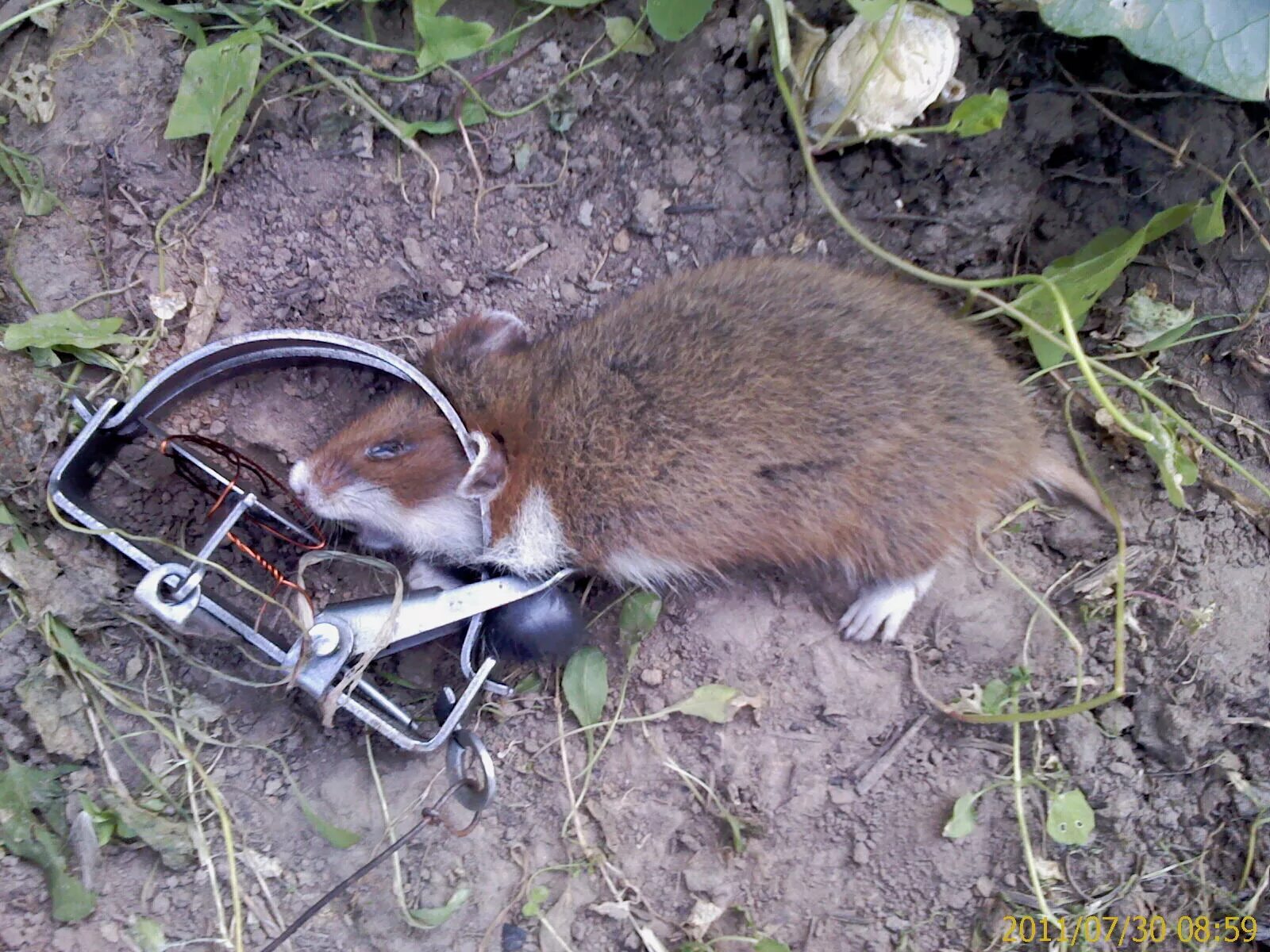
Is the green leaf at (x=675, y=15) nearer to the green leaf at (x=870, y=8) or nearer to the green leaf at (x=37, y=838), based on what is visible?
the green leaf at (x=870, y=8)

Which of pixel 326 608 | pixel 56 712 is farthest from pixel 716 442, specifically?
pixel 56 712

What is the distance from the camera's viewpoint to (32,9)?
2787mm

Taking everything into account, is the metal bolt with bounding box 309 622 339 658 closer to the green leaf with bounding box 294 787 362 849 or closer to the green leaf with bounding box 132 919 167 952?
the green leaf with bounding box 294 787 362 849

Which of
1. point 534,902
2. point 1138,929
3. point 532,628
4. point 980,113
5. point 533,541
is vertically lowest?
point 1138,929

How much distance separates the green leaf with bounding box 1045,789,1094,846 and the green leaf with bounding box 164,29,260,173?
3.10 metres

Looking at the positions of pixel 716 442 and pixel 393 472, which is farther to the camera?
pixel 393 472

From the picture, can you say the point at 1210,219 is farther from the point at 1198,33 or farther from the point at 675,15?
the point at 675,15

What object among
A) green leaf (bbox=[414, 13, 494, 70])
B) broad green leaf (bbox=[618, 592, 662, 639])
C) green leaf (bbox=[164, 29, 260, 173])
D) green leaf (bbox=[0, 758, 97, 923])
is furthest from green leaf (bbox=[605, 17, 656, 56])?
green leaf (bbox=[0, 758, 97, 923])

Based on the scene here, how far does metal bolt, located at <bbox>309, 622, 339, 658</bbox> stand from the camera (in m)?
2.48

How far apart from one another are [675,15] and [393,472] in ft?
5.11

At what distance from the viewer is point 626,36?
2.92 metres

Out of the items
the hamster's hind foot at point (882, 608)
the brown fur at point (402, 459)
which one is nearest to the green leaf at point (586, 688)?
the brown fur at point (402, 459)

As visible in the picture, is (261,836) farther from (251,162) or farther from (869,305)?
(869,305)

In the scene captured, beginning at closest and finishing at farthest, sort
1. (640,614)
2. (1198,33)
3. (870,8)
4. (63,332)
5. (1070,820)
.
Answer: (870,8), (1198,33), (63,332), (1070,820), (640,614)
